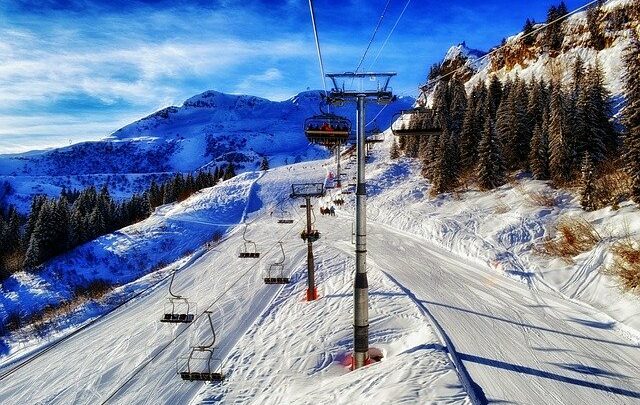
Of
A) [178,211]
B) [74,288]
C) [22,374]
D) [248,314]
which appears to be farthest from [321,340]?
[178,211]

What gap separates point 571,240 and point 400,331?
11.3 metres

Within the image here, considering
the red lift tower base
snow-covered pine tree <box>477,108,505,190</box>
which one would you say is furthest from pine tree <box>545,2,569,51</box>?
the red lift tower base

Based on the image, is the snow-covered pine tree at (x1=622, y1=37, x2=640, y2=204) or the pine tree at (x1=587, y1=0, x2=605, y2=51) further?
the pine tree at (x1=587, y1=0, x2=605, y2=51)

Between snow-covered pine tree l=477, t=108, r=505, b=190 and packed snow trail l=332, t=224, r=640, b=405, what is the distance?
830 inches

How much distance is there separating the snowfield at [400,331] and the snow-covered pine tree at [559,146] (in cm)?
233

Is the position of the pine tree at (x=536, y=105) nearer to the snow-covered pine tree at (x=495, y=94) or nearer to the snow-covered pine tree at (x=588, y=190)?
the snow-covered pine tree at (x=495, y=94)

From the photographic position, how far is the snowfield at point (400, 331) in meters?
10.4

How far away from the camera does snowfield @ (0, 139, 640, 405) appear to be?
1042 cm

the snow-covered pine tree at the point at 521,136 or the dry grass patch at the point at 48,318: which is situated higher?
the snow-covered pine tree at the point at 521,136

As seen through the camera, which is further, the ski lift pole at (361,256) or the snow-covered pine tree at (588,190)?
the snow-covered pine tree at (588,190)

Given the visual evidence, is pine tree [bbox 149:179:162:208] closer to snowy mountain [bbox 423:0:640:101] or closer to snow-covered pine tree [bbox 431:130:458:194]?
snowy mountain [bbox 423:0:640:101]

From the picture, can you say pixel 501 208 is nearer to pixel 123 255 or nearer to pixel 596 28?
pixel 123 255

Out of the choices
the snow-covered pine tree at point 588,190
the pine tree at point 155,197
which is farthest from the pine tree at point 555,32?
the pine tree at point 155,197

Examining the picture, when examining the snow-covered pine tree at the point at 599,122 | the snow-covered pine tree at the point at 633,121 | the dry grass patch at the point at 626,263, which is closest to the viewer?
the dry grass patch at the point at 626,263
